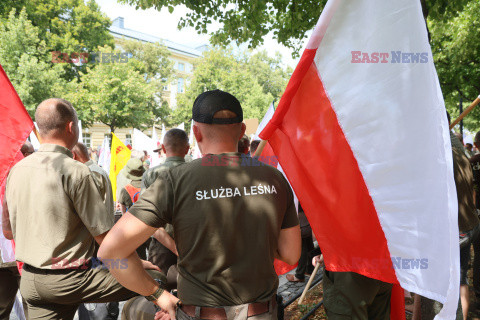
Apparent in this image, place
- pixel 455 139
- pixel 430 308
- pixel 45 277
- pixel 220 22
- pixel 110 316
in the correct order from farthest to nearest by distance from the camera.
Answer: pixel 220 22
pixel 110 316
pixel 455 139
pixel 430 308
pixel 45 277

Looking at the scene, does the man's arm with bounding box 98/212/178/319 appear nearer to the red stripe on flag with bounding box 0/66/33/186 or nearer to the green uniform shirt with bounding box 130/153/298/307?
the green uniform shirt with bounding box 130/153/298/307

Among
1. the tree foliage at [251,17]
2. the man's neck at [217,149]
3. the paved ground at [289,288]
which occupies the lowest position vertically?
the paved ground at [289,288]

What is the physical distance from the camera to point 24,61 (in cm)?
2081

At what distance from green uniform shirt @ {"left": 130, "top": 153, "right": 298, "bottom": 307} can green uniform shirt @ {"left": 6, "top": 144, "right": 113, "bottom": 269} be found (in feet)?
2.81

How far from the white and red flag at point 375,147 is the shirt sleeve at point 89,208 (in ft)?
4.19

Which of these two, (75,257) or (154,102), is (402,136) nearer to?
(75,257)

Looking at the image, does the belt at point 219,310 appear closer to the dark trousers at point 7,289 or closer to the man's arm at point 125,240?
the man's arm at point 125,240

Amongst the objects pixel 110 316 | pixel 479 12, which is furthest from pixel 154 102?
pixel 110 316

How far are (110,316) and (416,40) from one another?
14.2ft

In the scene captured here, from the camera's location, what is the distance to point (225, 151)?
2006mm

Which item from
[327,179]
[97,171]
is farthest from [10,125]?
[327,179]

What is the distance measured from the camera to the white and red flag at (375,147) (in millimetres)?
1924

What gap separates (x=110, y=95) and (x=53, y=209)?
26.0m

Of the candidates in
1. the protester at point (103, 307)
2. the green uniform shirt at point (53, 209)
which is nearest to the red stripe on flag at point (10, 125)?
the green uniform shirt at point (53, 209)
